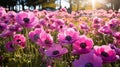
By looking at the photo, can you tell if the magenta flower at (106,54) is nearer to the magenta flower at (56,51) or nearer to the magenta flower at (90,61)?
the magenta flower at (90,61)

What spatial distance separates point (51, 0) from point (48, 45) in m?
52.1

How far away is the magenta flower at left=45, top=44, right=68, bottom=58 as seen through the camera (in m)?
2.62

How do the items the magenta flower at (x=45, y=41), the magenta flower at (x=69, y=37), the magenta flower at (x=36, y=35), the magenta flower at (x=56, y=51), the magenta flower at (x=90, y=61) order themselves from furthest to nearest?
1. the magenta flower at (x=36, y=35)
2. the magenta flower at (x=45, y=41)
3. the magenta flower at (x=69, y=37)
4. the magenta flower at (x=56, y=51)
5. the magenta flower at (x=90, y=61)

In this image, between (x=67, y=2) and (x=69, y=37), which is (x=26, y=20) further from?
(x=67, y=2)

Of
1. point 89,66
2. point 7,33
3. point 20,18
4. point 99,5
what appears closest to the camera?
point 89,66

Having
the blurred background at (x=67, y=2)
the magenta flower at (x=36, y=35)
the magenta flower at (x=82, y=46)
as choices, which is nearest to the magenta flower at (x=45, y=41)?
the magenta flower at (x=36, y=35)

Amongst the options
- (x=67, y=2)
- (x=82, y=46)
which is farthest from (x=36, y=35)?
(x=67, y=2)

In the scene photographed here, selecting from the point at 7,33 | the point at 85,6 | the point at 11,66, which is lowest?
the point at 85,6

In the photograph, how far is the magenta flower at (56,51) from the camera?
8.59 feet

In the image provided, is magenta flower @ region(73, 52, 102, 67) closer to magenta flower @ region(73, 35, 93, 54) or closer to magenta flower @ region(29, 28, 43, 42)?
magenta flower @ region(73, 35, 93, 54)

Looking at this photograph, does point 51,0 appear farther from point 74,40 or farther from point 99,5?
point 74,40

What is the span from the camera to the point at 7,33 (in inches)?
162

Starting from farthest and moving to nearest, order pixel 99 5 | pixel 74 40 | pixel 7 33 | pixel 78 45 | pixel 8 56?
pixel 99 5
pixel 8 56
pixel 7 33
pixel 74 40
pixel 78 45

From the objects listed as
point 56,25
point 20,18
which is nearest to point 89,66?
point 20,18
